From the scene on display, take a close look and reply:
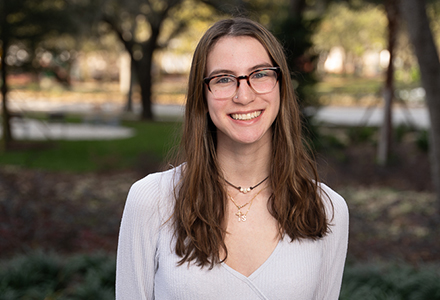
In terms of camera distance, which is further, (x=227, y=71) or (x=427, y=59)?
(x=427, y=59)

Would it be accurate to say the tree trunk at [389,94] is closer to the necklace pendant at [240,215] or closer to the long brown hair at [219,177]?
the long brown hair at [219,177]

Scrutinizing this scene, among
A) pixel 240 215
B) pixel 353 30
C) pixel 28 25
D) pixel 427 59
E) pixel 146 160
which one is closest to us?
pixel 240 215

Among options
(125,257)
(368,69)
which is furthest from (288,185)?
(368,69)

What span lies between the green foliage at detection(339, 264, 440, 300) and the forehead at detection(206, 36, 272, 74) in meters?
2.76

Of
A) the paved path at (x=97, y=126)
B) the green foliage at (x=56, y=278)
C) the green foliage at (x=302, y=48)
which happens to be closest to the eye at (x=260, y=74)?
the green foliage at (x=56, y=278)

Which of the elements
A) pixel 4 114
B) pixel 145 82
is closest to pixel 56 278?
pixel 4 114

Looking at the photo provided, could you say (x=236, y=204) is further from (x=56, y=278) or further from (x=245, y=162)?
(x=56, y=278)

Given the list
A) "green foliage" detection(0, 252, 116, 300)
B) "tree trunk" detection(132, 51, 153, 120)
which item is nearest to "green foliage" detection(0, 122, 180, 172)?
"green foliage" detection(0, 252, 116, 300)

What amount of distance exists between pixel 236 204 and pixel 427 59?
584 centimetres

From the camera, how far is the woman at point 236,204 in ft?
6.05

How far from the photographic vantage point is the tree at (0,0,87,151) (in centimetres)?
1160

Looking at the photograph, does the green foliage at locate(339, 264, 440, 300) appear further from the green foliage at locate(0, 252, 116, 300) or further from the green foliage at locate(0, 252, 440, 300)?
the green foliage at locate(0, 252, 116, 300)

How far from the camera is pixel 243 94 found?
6.04 feet

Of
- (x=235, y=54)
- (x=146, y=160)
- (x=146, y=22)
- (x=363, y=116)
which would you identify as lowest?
(x=363, y=116)
